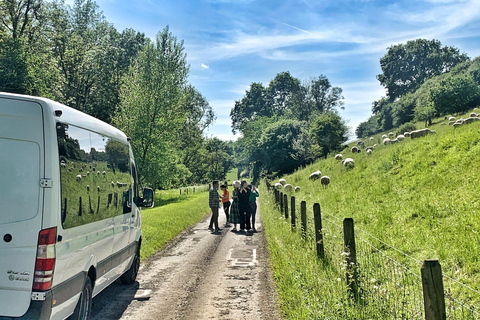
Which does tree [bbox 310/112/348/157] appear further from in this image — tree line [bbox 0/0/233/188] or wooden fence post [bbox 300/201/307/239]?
wooden fence post [bbox 300/201/307/239]

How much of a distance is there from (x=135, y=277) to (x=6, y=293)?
4.91 m

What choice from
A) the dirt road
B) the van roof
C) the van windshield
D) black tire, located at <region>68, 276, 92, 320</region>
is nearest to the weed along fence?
the dirt road

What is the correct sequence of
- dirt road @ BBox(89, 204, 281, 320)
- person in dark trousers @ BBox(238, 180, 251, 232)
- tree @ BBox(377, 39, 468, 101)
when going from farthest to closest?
1. tree @ BBox(377, 39, 468, 101)
2. person in dark trousers @ BBox(238, 180, 251, 232)
3. dirt road @ BBox(89, 204, 281, 320)

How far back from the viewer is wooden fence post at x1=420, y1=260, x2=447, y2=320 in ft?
10.5

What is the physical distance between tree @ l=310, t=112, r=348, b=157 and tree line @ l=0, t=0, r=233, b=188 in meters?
20.9

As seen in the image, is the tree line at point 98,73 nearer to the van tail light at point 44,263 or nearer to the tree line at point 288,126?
the tree line at point 288,126

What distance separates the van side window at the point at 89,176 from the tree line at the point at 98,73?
3059 cm

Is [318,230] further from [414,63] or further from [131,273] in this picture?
[414,63]

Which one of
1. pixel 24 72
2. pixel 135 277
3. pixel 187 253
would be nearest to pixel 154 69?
pixel 24 72

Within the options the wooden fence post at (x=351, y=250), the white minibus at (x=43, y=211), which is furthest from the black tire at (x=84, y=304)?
the wooden fence post at (x=351, y=250)

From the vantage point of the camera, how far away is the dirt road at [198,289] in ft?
21.6

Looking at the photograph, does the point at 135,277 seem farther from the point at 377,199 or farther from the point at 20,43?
the point at 20,43

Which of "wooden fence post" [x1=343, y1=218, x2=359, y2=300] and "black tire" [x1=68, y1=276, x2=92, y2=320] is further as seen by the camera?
"wooden fence post" [x1=343, y1=218, x2=359, y2=300]

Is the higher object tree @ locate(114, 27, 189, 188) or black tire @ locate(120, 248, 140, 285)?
tree @ locate(114, 27, 189, 188)
